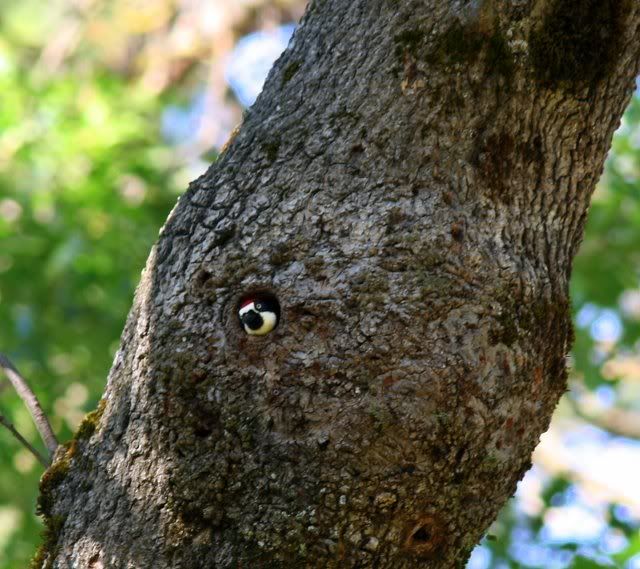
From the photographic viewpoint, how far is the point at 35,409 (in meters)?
2.41

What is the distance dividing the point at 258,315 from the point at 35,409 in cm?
78

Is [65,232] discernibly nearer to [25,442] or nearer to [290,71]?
[25,442]

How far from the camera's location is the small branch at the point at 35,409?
2.37 meters

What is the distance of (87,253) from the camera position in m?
5.27

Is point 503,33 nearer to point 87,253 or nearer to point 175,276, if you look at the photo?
point 175,276

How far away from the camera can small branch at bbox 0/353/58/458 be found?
2.37 metres

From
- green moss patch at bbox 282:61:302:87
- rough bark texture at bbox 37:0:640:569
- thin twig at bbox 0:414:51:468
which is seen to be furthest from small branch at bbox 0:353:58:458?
green moss patch at bbox 282:61:302:87

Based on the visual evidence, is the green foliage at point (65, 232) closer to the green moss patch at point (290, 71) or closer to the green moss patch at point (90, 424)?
the green moss patch at point (90, 424)

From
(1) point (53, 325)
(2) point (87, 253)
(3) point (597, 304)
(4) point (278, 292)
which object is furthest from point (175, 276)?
(3) point (597, 304)

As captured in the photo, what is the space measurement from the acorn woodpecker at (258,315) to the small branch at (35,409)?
707 mm

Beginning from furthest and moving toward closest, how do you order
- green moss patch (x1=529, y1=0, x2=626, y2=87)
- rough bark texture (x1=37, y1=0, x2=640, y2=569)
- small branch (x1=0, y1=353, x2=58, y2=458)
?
small branch (x1=0, y1=353, x2=58, y2=458), green moss patch (x1=529, y1=0, x2=626, y2=87), rough bark texture (x1=37, y1=0, x2=640, y2=569)

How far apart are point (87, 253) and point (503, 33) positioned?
3.56 m

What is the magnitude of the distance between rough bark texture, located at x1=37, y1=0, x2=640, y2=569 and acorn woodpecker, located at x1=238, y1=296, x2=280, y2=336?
25 millimetres

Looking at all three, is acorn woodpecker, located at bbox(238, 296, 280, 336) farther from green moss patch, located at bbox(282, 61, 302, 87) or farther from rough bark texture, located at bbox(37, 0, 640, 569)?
green moss patch, located at bbox(282, 61, 302, 87)
